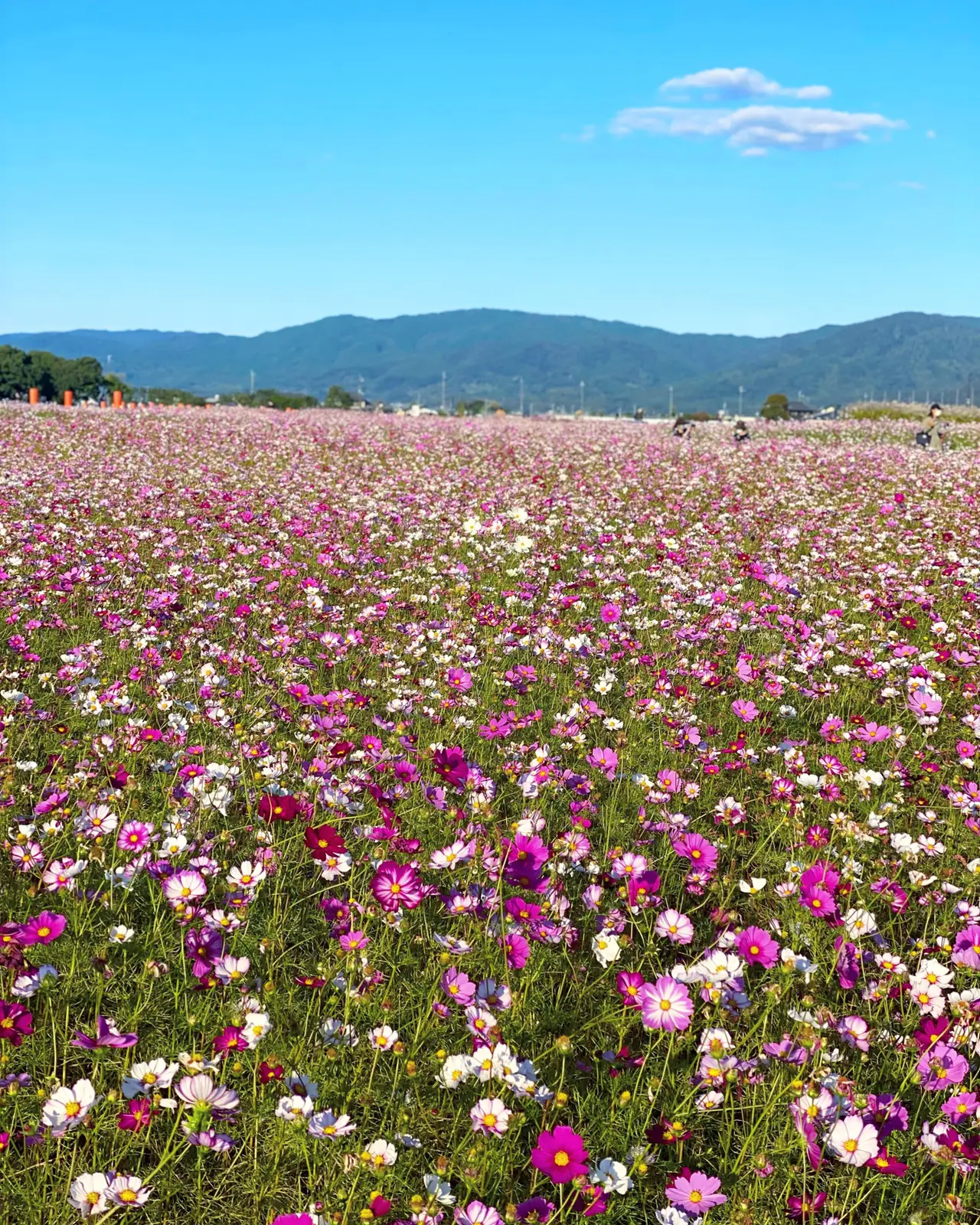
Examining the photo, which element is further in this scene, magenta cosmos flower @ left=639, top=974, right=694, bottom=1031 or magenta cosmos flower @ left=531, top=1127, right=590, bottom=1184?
magenta cosmos flower @ left=639, top=974, right=694, bottom=1031

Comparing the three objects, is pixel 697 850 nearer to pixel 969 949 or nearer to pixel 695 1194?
pixel 969 949

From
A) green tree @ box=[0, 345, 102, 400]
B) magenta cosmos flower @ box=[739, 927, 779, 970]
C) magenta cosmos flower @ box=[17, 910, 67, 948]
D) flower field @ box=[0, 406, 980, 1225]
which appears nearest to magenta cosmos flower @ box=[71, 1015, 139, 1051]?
flower field @ box=[0, 406, 980, 1225]

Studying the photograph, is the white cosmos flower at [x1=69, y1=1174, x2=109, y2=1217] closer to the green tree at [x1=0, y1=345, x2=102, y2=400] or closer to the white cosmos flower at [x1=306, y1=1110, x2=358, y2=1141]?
the white cosmos flower at [x1=306, y1=1110, x2=358, y2=1141]

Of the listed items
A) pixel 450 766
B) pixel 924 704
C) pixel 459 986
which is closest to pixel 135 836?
pixel 450 766

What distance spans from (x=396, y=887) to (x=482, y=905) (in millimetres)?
380

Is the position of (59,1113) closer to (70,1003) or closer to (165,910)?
(70,1003)

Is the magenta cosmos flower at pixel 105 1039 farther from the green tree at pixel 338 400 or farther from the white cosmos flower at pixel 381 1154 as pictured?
the green tree at pixel 338 400

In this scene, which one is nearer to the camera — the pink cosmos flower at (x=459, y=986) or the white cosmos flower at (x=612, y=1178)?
the white cosmos flower at (x=612, y=1178)

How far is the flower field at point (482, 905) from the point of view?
2227 mm

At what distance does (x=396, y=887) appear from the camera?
2604mm

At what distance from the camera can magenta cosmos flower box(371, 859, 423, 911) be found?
102 inches

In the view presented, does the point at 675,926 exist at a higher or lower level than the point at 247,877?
lower

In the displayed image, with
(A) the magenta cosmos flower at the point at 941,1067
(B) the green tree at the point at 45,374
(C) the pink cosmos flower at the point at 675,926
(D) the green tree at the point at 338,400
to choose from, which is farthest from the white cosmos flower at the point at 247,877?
(D) the green tree at the point at 338,400

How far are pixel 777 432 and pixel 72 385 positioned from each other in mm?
75274
